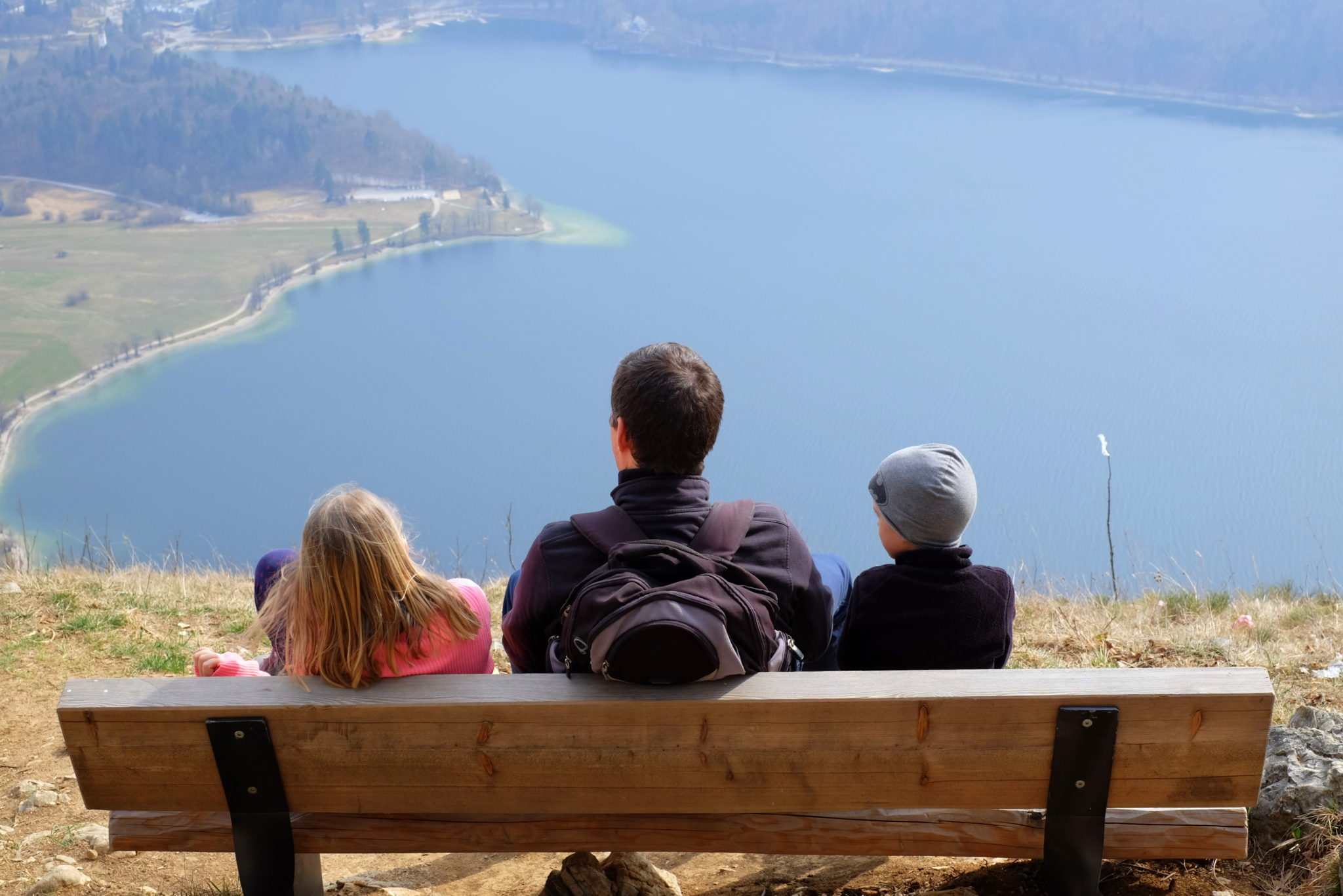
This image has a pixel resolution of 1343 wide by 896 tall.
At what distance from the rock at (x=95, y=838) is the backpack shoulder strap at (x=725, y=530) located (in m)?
1.90

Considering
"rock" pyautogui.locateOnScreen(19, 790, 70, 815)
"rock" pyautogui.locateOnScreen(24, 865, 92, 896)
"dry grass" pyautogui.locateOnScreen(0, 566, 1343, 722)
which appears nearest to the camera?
"rock" pyautogui.locateOnScreen(24, 865, 92, 896)

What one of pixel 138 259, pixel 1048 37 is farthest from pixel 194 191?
pixel 1048 37

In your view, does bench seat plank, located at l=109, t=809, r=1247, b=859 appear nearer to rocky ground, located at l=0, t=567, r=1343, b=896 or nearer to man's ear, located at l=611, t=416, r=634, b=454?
rocky ground, located at l=0, t=567, r=1343, b=896

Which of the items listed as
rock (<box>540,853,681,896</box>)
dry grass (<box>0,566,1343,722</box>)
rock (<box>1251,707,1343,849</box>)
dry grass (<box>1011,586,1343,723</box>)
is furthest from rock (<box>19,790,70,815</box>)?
rock (<box>1251,707,1343,849</box>)

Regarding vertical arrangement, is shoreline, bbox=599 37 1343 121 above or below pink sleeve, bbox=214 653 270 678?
above

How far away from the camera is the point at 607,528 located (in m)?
1.69

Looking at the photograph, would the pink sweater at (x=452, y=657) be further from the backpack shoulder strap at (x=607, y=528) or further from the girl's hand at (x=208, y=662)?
the backpack shoulder strap at (x=607, y=528)

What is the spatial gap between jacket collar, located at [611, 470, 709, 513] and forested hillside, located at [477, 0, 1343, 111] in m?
75.8

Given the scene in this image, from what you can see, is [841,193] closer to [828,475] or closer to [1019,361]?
[1019,361]

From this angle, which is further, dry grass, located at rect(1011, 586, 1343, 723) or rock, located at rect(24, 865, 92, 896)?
dry grass, located at rect(1011, 586, 1343, 723)

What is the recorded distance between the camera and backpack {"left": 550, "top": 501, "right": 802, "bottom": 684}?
143cm

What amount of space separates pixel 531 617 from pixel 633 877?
610 mm

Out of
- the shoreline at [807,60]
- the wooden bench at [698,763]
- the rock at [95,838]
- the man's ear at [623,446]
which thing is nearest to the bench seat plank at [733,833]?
the wooden bench at [698,763]

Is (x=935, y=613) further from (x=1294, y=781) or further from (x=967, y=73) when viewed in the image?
(x=967, y=73)
